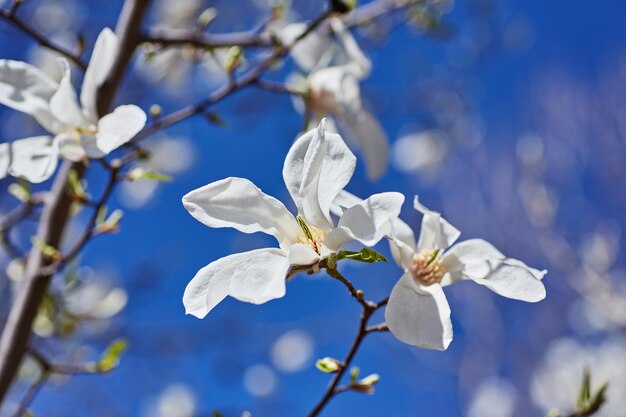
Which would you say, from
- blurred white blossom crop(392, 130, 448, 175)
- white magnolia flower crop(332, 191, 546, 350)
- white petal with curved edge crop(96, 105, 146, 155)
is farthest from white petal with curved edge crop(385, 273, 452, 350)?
blurred white blossom crop(392, 130, 448, 175)

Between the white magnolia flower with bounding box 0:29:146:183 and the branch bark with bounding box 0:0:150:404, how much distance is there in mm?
245

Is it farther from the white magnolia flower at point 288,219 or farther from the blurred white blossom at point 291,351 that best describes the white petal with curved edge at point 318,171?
the blurred white blossom at point 291,351

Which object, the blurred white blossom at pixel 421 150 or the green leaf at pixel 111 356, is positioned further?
the blurred white blossom at pixel 421 150

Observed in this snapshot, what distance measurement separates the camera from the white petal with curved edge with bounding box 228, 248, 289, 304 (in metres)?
0.53

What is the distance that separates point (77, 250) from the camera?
37.7 inches

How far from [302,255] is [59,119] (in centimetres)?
40

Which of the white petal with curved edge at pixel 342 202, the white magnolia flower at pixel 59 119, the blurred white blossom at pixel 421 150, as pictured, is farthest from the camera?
the blurred white blossom at pixel 421 150

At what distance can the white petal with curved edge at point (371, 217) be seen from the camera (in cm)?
56

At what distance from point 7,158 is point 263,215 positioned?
0.35 m

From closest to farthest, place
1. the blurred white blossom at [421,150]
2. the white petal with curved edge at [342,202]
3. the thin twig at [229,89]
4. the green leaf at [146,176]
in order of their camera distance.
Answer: the white petal with curved edge at [342,202] < the green leaf at [146,176] < the thin twig at [229,89] < the blurred white blossom at [421,150]

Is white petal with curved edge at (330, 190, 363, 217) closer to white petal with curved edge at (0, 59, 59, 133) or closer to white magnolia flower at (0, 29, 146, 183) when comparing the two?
white magnolia flower at (0, 29, 146, 183)

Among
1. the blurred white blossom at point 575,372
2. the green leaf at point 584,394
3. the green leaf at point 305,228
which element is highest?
the green leaf at point 305,228

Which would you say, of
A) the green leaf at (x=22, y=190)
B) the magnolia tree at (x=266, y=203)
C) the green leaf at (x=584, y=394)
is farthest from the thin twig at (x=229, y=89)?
the green leaf at (x=584, y=394)

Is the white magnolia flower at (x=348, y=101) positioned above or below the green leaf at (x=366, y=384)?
above
